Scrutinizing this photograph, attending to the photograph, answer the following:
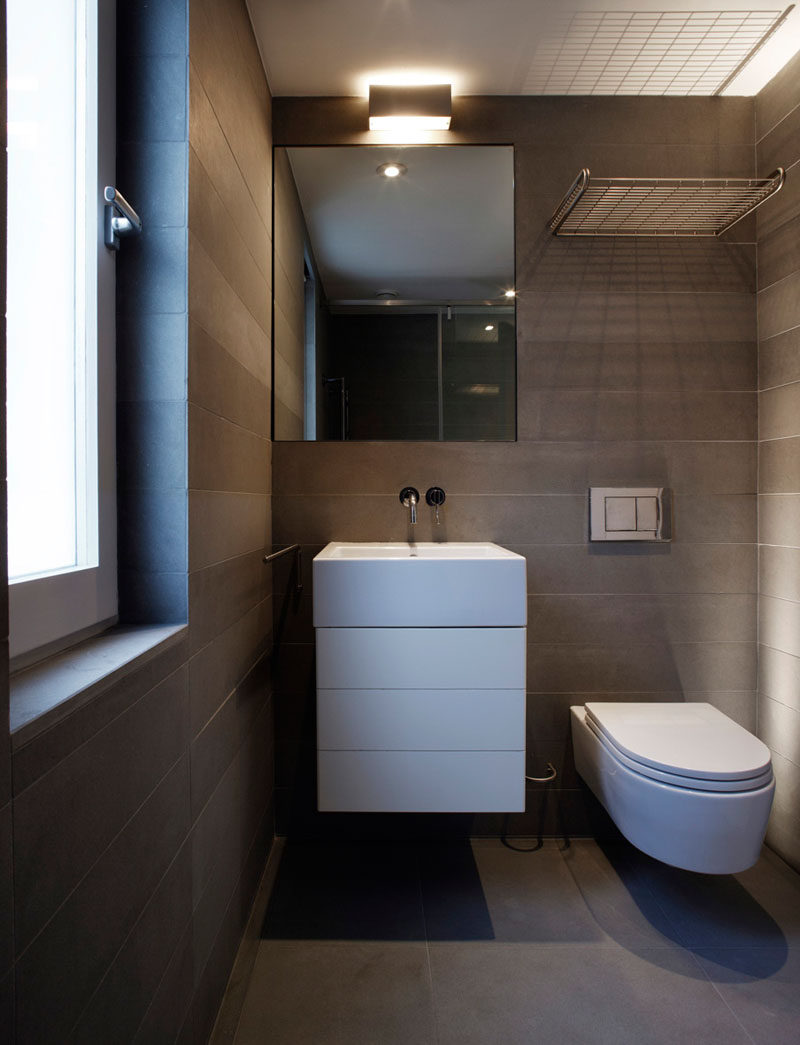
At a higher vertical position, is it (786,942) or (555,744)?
(555,744)

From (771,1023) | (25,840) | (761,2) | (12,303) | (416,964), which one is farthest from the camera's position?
(761,2)

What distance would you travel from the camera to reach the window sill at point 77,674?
2.28 ft

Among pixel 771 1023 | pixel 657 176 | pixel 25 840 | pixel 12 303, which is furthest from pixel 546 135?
pixel 771 1023

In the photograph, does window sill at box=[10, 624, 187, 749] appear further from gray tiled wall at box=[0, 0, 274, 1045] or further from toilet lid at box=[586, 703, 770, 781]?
toilet lid at box=[586, 703, 770, 781]

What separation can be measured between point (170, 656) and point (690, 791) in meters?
1.21

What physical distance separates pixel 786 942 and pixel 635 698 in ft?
2.39

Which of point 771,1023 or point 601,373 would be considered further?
point 601,373

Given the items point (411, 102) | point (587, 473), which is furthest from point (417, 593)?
point (411, 102)

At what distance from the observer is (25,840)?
2.12 ft

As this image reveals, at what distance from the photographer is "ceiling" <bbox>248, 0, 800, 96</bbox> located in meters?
1.74

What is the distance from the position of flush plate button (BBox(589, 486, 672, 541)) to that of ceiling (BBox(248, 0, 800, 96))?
130cm

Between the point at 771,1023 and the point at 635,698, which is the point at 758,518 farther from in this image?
the point at 771,1023

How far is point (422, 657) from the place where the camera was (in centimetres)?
165

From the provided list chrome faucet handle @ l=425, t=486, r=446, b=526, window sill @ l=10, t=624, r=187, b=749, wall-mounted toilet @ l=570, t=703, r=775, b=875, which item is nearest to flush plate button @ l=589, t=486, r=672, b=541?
chrome faucet handle @ l=425, t=486, r=446, b=526
